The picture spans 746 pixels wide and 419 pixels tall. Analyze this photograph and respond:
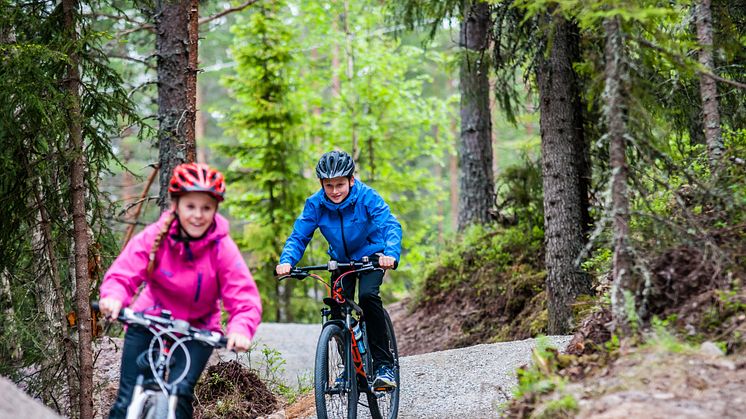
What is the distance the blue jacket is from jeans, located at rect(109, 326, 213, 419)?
2.16m

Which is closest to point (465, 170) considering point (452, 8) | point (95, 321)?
point (452, 8)

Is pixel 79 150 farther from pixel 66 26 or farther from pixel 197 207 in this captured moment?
pixel 197 207

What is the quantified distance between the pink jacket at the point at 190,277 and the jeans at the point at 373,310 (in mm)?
1978

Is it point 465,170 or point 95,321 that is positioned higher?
point 465,170

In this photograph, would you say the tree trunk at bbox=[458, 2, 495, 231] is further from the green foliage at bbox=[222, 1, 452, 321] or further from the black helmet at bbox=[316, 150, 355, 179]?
the black helmet at bbox=[316, 150, 355, 179]

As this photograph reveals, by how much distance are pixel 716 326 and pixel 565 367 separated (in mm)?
1064

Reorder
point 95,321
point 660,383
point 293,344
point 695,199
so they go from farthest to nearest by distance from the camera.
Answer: point 293,344, point 95,321, point 695,199, point 660,383

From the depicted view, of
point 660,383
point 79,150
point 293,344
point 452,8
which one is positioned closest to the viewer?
point 660,383

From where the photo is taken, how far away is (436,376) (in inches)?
344

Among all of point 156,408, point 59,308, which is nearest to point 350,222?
point 156,408

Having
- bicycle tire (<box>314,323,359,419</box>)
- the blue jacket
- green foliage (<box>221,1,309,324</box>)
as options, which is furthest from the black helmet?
green foliage (<box>221,1,309,324</box>)

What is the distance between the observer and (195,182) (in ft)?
15.3

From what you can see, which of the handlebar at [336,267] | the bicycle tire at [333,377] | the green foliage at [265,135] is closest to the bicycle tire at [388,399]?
the bicycle tire at [333,377]

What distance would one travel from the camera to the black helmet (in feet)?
21.5
